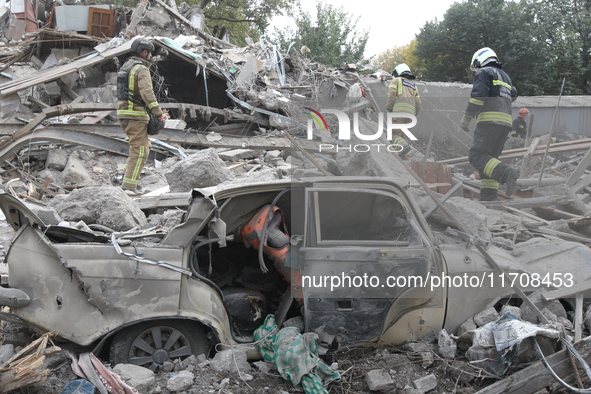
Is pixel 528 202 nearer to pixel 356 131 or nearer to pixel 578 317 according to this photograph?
pixel 578 317

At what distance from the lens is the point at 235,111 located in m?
10.4

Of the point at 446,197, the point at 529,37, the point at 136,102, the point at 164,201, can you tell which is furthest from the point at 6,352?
the point at 529,37

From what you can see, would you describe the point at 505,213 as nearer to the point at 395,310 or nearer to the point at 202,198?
the point at 395,310

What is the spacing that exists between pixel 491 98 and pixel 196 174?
142 inches

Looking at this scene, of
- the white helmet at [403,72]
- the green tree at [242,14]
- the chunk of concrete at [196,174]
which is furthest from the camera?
the green tree at [242,14]

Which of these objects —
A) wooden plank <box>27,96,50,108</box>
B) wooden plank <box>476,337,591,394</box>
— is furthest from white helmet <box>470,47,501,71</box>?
wooden plank <box>27,96,50,108</box>

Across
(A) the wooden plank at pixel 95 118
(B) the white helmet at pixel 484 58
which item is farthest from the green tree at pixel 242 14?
(B) the white helmet at pixel 484 58

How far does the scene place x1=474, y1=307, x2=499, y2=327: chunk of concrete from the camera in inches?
129

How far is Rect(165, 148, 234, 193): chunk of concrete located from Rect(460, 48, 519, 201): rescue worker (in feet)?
10.0

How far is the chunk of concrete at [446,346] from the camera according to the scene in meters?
3.15

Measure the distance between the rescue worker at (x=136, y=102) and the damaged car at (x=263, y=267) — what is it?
9.99 feet

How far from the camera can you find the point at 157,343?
10.6 ft

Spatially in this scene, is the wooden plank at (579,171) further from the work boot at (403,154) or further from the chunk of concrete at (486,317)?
the chunk of concrete at (486,317)

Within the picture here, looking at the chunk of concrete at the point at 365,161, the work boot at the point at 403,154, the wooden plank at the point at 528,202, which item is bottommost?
the wooden plank at the point at 528,202
